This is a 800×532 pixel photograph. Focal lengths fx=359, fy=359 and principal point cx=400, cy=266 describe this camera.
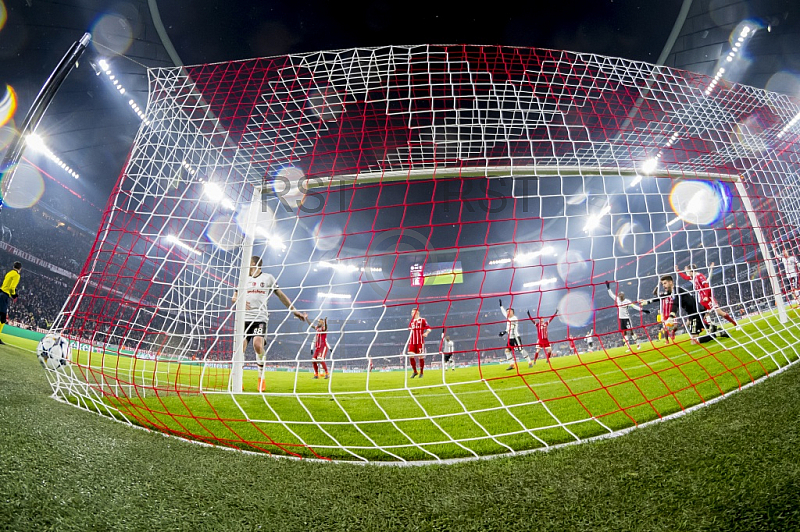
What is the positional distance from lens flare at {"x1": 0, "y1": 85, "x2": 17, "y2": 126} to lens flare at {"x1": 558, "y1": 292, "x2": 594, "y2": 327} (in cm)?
3079

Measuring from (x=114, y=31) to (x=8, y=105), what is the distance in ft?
16.9

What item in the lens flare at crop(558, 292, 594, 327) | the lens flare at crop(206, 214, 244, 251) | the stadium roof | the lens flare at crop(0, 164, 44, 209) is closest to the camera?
the lens flare at crop(206, 214, 244, 251)

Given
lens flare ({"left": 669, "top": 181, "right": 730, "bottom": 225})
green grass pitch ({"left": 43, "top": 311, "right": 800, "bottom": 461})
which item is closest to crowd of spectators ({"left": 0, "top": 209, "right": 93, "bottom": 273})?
green grass pitch ({"left": 43, "top": 311, "right": 800, "bottom": 461})

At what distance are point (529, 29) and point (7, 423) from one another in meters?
11.2

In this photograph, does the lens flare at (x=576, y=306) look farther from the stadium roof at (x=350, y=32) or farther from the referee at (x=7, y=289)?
the referee at (x=7, y=289)

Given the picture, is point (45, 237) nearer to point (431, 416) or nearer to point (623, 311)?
point (431, 416)

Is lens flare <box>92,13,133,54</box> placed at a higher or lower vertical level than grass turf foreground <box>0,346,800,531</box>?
higher

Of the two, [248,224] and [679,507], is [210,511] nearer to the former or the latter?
[679,507]

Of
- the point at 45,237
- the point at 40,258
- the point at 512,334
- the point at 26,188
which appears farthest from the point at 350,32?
the point at 45,237

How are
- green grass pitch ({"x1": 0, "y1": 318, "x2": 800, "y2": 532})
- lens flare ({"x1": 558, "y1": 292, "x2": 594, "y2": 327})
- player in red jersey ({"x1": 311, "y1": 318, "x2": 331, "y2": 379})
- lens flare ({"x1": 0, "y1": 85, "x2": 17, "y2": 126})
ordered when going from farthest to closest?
lens flare ({"x1": 558, "y1": 292, "x2": 594, "y2": 327}) < lens flare ({"x1": 0, "y1": 85, "x2": 17, "y2": 126}) < player in red jersey ({"x1": 311, "y1": 318, "x2": 331, "y2": 379}) < green grass pitch ({"x1": 0, "y1": 318, "x2": 800, "y2": 532})

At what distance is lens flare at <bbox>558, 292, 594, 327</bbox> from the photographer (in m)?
28.9

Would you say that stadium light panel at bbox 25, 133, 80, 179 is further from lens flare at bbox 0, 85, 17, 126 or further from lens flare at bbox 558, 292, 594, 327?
lens flare at bbox 558, 292, 594, 327

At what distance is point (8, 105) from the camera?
11.4 metres

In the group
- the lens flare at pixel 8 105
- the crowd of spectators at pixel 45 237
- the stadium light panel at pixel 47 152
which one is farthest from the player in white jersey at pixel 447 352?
the crowd of spectators at pixel 45 237
